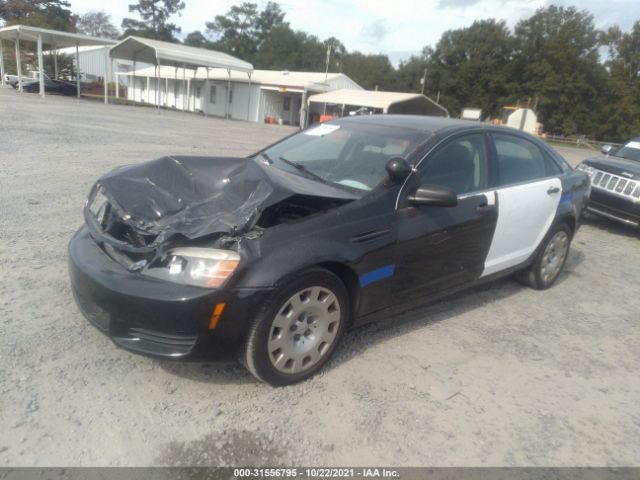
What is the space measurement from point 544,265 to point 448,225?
188 cm

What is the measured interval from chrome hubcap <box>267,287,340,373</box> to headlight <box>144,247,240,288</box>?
403 mm

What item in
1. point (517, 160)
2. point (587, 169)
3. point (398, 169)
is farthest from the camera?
point (587, 169)

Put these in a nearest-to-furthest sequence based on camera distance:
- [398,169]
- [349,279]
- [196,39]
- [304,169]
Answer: [349,279] < [398,169] < [304,169] < [196,39]

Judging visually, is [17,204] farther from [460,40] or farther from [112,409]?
[460,40]

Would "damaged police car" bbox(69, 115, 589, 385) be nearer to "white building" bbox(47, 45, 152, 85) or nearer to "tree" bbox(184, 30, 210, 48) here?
A: "white building" bbox(47, 45, 152, 85)

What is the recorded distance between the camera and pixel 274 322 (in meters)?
2.62

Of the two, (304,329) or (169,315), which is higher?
(169,315)

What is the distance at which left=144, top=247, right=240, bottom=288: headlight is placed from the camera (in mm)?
2438

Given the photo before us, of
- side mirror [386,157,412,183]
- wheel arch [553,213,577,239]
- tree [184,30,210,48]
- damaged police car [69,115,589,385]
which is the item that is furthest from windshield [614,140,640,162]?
tree [184,30,210,48]

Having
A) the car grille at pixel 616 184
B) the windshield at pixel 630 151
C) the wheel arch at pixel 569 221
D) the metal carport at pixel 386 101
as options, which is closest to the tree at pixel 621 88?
the metal carport at pixel 386 101

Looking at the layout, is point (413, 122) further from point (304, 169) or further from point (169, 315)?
point (169, 315)

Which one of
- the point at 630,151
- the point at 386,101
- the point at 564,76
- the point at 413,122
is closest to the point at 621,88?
the point at 564,76

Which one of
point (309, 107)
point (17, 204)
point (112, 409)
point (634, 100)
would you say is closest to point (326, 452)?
point (112, 409)

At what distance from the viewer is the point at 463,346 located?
11.6 ft
